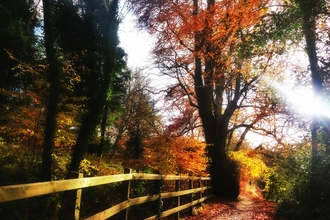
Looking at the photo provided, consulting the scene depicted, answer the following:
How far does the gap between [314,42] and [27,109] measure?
10.2 m

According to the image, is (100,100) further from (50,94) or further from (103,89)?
(50,94)

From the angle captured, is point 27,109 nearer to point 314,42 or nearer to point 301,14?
point 301,14

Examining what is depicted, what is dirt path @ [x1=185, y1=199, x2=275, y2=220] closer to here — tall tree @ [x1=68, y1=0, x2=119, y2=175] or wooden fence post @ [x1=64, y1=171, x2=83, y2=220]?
tall tree @ [x1=68, y1=0, x2=119, y2=175]

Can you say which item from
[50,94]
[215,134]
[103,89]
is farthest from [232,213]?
[50,94]

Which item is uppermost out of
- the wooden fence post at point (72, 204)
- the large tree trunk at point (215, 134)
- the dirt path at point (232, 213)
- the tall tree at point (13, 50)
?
the tall tree at point (13, 50)

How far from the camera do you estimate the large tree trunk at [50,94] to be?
32.2ft

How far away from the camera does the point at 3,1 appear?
16.4 m

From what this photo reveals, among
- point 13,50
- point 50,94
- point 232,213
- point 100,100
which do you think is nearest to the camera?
point 50,94

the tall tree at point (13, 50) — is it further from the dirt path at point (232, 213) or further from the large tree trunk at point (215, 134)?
the dirt path at point (232, 213)

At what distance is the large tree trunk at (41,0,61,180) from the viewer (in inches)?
386

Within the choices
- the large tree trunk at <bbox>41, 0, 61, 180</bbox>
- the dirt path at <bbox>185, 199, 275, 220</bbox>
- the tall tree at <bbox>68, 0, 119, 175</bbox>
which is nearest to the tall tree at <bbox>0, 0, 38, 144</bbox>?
the large tree trunk at <bbox>41, 0, 61, 180</bbox>

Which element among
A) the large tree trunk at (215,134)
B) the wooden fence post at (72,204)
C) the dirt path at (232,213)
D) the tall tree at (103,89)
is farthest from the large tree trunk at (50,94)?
the large tree trunk at (215,134)

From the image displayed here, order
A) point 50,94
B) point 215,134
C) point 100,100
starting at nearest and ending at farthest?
1. point 50,94
2. point 100,100
3. point 215,134

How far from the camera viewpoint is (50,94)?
10.2 meters
